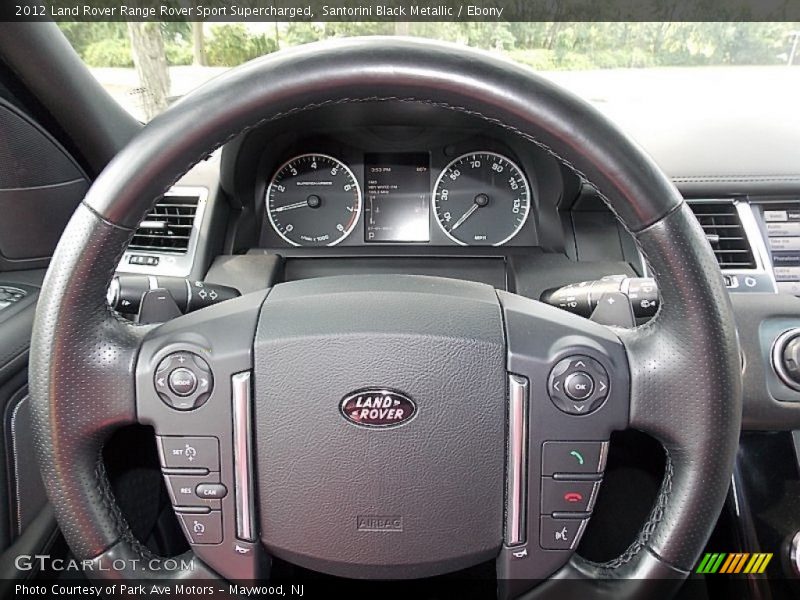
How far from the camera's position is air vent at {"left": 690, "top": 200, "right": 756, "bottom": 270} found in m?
1.77

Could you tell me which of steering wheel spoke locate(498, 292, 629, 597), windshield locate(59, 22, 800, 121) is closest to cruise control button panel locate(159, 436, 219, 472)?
steering wheel spoke locate(498, 292, 629, 597)

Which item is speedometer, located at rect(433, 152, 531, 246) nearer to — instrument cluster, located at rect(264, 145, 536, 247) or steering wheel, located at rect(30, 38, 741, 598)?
instrument cluster, located at rect(264, 145, 536, 247)

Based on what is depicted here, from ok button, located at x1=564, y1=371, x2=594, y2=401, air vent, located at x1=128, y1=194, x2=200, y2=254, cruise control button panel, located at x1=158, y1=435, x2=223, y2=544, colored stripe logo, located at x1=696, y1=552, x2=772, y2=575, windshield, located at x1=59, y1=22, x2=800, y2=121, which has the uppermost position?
windshield, located at x1=59, y1=22, x2=800, y2=121

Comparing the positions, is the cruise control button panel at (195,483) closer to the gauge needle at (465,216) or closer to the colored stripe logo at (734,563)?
the colored stripe logo at (734,563)

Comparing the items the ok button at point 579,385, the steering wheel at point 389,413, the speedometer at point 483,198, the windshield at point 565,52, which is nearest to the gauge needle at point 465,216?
the speedometer at point 483,198

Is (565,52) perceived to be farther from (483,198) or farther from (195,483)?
(195,483)

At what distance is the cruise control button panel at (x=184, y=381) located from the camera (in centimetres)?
96

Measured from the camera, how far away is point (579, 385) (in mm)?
947

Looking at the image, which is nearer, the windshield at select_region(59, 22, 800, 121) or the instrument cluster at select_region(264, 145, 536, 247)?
the windshield at select_region(59, 22, 800, 121)

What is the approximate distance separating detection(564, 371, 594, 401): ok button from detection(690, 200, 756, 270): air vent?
0.96 meters

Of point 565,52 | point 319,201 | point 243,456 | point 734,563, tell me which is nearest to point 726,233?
point 565,52

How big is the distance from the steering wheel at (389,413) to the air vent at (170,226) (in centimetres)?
87

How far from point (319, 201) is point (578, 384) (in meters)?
1.16

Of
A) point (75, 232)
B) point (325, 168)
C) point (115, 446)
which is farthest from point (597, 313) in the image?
point (325, 168)
